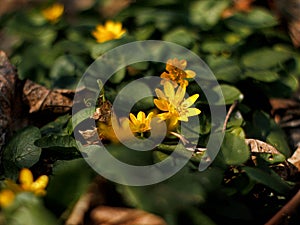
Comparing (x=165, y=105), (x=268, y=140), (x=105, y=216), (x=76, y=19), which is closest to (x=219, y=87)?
(x=268, y=140)

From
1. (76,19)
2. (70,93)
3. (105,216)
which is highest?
(105,216)

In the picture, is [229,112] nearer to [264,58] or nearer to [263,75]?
[263,75]

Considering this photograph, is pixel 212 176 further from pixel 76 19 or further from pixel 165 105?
pixel 76 19

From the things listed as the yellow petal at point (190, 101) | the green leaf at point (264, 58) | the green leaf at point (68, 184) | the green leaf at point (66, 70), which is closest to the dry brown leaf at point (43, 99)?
the green leaf at point (66, 70)

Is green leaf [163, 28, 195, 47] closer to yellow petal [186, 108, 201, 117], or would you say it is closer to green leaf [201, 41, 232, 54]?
green leaf [201, 41, 232, 54]

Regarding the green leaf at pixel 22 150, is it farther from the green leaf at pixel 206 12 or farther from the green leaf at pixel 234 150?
the green leaf at pixel 206 12

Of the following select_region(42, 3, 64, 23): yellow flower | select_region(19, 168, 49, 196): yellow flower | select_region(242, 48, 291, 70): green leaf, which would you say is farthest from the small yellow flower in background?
select_region(42, 3, 64, 23): yellow flower

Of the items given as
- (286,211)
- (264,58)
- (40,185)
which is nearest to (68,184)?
(40,185)
